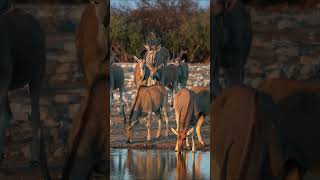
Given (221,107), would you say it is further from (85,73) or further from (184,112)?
(184,112)

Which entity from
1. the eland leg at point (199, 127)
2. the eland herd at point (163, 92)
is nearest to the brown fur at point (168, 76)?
the eland herd at point (163, 92)

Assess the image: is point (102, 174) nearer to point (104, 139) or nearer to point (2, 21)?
point (104, 139)

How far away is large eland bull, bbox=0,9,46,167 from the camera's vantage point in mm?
4258

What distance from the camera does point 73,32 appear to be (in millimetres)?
4285

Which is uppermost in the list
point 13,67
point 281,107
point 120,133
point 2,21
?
point 2,21

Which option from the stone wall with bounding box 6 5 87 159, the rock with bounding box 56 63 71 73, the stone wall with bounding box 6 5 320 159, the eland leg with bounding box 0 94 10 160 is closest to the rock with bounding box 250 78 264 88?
the stone wall with bounding box 6 5 320 159

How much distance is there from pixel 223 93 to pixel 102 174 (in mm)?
1062

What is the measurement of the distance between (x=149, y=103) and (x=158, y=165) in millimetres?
1156

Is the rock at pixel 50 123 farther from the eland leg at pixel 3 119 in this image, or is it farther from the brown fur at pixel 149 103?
the brown fur at pixel 149 103

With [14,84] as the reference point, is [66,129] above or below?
below

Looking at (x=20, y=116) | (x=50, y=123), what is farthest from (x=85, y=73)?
(x=20, y=116)

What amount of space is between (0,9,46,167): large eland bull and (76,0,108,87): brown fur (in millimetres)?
278

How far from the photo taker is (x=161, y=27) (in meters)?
7.07

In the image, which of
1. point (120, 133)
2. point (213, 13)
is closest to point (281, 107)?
point (213, 13)
